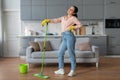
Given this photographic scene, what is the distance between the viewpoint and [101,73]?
17.5 feet

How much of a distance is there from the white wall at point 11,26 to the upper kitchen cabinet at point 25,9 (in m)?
0.40

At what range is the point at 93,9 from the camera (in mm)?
7859

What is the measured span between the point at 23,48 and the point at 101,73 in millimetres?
3270

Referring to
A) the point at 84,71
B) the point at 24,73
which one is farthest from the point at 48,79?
the point at 84,71

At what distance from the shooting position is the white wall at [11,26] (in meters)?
8.21

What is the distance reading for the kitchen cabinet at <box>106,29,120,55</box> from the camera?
25.5 ft

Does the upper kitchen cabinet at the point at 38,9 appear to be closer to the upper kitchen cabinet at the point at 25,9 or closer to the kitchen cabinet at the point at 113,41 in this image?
the upper kitchen cabinet at the point at 25,9

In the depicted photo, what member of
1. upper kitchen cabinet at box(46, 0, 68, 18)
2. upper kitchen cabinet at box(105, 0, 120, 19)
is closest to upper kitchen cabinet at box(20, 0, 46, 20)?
upper kitchen cabinet at box(46, 0, 68, 18)

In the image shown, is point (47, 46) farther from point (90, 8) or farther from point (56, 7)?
point (90, 8)

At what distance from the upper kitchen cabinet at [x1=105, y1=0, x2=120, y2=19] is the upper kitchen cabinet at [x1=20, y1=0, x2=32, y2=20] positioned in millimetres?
2588

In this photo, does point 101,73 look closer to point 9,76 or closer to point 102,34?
point 9,76

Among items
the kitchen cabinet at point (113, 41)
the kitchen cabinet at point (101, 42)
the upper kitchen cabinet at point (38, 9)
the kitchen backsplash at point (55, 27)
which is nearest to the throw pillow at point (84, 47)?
the kitchen cabinet at point (101, 42)

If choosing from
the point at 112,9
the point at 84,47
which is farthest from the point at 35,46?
the point at 112,9

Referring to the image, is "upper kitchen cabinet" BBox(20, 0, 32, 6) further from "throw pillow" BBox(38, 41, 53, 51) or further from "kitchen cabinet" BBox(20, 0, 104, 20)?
"throw pillow" BBox(38, 41, 53, 51)
